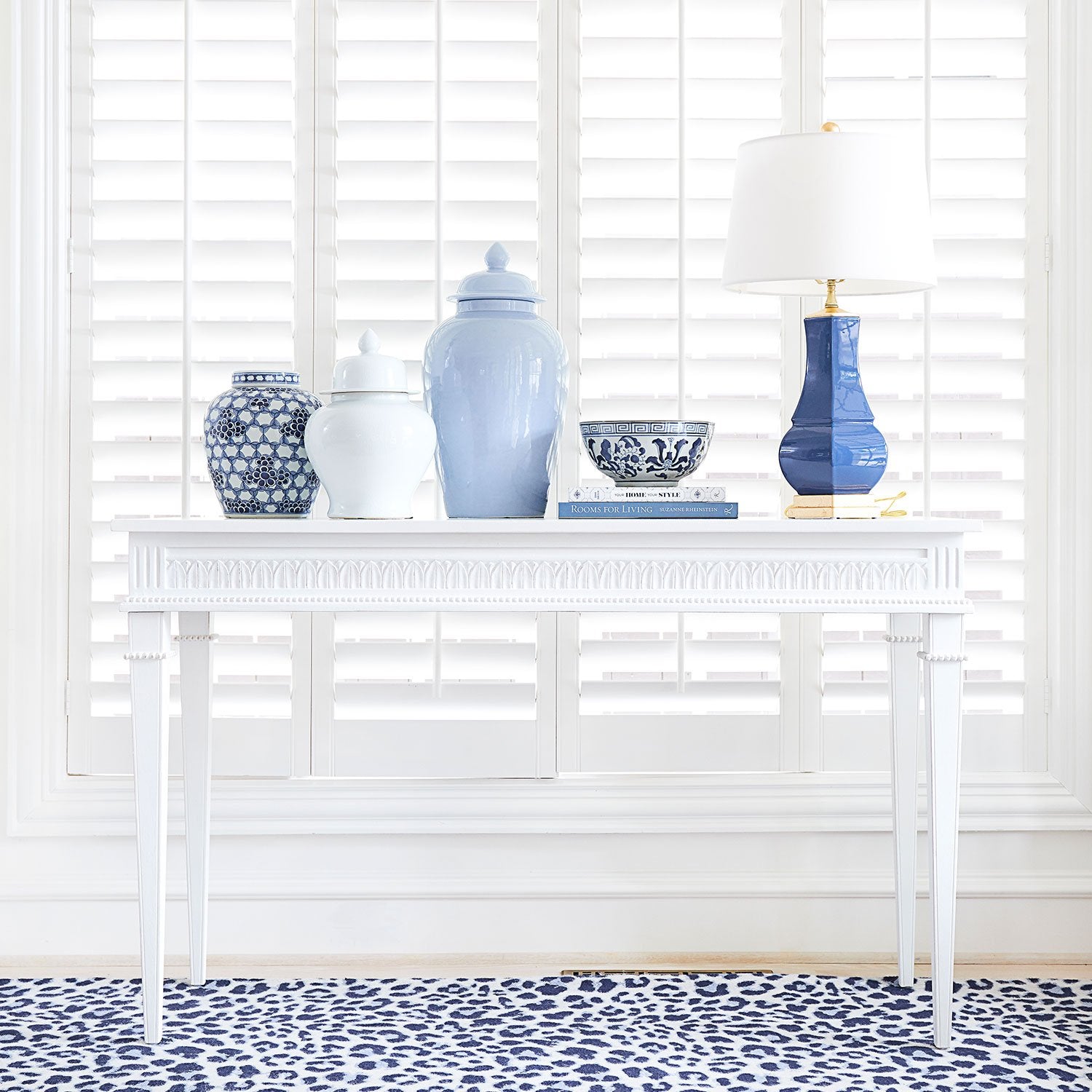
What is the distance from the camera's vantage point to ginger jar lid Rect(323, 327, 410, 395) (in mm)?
1714

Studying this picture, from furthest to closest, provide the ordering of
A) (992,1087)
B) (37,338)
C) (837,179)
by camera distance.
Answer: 1. (37,338)
2. (837,179)
3. (992,1087)

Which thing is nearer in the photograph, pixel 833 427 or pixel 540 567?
pixel 540 567

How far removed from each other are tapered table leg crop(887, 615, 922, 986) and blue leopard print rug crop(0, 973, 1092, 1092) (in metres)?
0.17

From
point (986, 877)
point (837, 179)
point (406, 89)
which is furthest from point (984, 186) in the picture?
point (986, 877)

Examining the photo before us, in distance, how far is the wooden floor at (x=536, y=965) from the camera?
1.99 metres

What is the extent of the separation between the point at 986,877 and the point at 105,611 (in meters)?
1.61

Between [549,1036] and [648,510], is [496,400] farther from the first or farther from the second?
[549,1036]

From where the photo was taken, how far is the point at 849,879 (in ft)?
6.78

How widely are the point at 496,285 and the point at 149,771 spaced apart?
0.86 meters

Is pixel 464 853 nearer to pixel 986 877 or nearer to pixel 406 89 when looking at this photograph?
pixel 986 877

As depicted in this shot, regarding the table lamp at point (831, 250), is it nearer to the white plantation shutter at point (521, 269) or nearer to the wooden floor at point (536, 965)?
the white plantation shutter at point (521, 269)

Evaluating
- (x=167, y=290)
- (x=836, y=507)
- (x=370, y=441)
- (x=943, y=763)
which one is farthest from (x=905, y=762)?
(x=167, y=290)

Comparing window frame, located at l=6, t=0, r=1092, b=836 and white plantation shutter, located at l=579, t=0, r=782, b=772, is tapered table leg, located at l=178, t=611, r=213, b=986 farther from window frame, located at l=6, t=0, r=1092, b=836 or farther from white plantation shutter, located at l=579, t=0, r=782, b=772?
white plantation shutter, located at l=579, t=0, r=782, b=772

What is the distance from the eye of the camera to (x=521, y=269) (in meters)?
2.08
